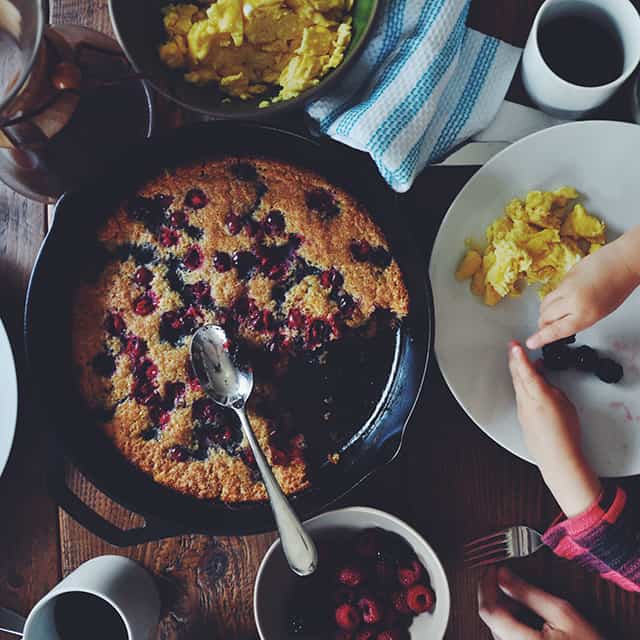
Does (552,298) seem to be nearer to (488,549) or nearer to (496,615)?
(488,549)

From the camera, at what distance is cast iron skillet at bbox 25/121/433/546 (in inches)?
49.1

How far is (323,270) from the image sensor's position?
130cm

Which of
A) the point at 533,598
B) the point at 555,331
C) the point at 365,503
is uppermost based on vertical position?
the point at 555,331

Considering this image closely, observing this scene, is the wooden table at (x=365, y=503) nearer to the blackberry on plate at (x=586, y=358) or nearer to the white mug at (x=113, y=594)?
the white mug at (x=113, y=594)

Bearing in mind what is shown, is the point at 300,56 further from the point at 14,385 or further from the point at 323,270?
the point at 14,385

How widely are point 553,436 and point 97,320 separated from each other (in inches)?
30.2

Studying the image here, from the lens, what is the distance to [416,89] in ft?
4.11

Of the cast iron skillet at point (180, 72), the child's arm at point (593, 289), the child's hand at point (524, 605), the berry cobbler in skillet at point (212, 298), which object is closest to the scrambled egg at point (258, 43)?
the cast iron skillet at point (180, 72)

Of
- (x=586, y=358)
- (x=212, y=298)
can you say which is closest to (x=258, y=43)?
(x=212, y=298)

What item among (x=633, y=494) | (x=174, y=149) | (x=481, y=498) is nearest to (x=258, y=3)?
(x=174, y=149)

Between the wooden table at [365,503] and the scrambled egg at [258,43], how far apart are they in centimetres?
27

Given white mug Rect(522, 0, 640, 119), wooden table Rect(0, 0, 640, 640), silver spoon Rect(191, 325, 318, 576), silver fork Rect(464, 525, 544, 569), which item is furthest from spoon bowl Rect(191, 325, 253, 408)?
white mug Rect(522, 0, 640, 119)

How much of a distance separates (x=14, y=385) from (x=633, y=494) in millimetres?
1078

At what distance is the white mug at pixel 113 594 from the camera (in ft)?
4.04
